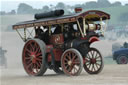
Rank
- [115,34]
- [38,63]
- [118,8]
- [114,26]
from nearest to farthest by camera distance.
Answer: [38,63], [115,34], [114,26], [118,8]

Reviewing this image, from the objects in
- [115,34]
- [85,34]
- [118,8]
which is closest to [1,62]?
[85,34]

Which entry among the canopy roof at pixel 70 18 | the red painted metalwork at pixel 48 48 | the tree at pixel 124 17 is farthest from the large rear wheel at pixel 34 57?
the tree at pixel 124 17

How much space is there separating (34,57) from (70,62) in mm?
2069

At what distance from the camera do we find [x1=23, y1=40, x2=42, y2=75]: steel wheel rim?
72.0 ft

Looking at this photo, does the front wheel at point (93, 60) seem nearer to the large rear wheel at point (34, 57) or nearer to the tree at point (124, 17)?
the large rear wheel at point (34, 57)

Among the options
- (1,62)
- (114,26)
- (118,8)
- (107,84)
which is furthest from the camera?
(118,8)

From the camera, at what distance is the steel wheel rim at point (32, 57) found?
22.0m

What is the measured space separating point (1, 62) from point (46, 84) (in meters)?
24.7

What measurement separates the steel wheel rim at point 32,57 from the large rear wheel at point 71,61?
1.42 metres

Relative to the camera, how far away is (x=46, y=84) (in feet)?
57.5

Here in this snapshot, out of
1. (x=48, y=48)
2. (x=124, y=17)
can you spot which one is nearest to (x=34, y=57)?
(x=48, y=48)

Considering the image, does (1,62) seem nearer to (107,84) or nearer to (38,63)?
(38,63)

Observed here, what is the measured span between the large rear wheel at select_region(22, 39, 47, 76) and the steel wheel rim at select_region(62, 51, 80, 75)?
1.16 meters

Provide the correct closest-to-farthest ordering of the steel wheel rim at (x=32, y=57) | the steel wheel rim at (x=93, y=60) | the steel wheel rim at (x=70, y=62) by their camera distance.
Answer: the steel wheel rim at (x=70, y=62)
the steel wheel rim at (x=93, y=60)
the steel wheel rim at (x=32, y=57)
